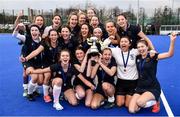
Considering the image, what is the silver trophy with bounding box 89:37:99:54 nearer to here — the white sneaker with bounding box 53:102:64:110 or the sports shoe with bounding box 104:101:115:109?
the sports shoe with bounding box 104:101:115:109

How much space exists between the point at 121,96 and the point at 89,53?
91cm

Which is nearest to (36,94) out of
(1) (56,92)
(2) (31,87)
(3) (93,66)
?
(2) (31,87)

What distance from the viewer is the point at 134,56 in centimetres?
546

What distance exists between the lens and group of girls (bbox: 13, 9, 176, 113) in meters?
5.26

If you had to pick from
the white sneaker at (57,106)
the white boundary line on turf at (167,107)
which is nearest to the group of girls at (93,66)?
the white sneaker at (57,106)

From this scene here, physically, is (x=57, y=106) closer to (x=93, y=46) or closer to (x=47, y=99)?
(x=47, y=99)

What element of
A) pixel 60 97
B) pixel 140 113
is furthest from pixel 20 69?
pixel 140 113

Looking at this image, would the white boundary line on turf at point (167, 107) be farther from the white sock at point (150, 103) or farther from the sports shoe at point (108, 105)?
the sports shoe at point (108, 105)

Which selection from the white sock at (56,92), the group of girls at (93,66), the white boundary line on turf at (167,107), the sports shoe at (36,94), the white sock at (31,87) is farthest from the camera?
the sports shoe at (36,94)

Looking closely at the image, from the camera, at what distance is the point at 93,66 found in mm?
5527

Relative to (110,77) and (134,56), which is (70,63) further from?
(134,56)

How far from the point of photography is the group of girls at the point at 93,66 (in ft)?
17.3

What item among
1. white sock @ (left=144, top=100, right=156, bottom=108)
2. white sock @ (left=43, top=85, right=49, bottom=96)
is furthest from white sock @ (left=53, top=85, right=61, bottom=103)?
white sock @ (left=144, top=100, right=156, bottom=108)

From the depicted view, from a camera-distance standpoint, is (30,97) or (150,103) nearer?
(150,103)
